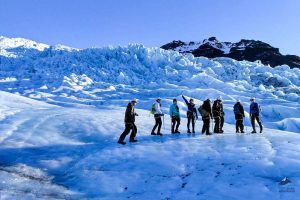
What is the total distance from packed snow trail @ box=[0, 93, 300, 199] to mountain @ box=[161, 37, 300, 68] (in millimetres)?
94662

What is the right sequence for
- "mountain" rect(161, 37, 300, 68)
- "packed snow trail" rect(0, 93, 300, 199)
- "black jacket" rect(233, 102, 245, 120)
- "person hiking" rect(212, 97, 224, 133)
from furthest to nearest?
"mountain" rect(161, 37, 300, 68)
"black jacket" rect(233, 102, 245, 120)
"person hiking" rect(212, 97, 224, 133)
"packed snow trail" rect(0, 93, 300, 199)

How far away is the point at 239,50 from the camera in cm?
11525

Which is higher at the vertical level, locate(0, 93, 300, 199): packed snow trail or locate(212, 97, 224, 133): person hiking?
locate(212, 97, 224, 133): person hiking

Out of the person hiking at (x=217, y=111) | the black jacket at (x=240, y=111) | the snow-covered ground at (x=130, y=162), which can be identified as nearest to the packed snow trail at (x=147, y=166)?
the snow-covered ground at (x=130, y=162)

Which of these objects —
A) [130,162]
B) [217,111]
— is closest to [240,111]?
[217,111]

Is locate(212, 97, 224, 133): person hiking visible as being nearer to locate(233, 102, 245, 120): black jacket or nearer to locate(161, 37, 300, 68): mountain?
locate(233, 102, 245, 120): black jacket

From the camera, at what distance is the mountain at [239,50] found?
107044mm

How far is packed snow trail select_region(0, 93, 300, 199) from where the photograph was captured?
32.7ft

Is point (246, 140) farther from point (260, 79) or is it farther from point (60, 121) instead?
point (260, 79)

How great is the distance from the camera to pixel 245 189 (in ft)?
31.8

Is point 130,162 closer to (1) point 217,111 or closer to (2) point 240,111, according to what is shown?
(1) point 217,111

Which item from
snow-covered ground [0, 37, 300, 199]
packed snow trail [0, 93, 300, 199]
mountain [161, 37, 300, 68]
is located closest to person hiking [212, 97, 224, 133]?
snow-covered ground [0, 37, 300, 199]

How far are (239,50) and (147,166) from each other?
107781 mm

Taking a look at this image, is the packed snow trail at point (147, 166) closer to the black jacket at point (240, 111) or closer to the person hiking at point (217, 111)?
the person hiking at point (217, 111)
